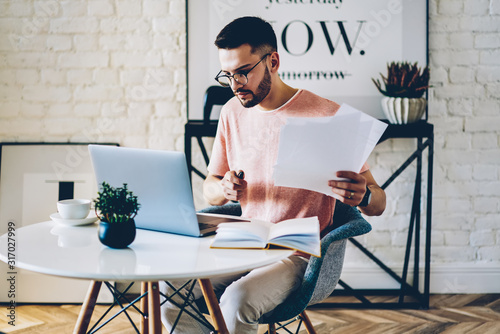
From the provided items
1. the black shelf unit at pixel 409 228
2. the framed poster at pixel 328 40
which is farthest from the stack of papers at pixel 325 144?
the framed poster at pixel 328 40

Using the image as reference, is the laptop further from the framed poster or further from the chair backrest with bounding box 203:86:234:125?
the framed poster

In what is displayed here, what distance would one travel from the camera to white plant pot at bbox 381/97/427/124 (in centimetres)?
230

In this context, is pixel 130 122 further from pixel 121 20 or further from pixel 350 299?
pixel 350 299

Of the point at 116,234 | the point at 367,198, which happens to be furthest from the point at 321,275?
the point at 116,234

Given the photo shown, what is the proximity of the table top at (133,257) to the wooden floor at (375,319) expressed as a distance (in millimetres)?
1049

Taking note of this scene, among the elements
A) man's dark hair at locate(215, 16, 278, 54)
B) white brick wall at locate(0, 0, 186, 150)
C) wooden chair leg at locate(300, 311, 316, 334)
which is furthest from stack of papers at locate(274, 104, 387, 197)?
white brick wall at locate(0, 0, 186, 150)

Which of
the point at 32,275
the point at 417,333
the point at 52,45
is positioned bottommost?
the point at 417,333

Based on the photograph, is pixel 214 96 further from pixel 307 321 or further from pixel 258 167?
pixel 307 321

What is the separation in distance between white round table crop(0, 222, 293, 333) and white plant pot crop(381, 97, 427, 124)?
4.45 feet

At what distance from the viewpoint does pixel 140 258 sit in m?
1.12

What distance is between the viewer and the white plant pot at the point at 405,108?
2299 mm

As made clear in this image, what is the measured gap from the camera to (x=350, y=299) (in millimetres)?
2586

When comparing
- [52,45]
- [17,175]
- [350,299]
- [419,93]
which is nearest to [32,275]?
[17,175]

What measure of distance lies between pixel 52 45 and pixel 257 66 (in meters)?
1.39
